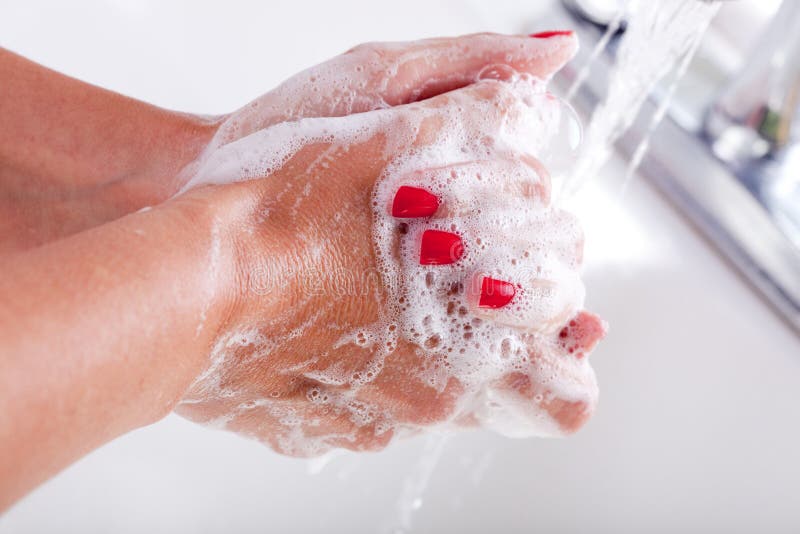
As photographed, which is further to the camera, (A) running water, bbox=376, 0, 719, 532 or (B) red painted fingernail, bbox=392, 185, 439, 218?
(A) running water, bbox=376, 0, 719, 532

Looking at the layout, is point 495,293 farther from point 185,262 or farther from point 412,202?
point 185,262

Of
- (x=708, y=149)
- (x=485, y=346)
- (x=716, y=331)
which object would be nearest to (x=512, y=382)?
(x=485, y=346)

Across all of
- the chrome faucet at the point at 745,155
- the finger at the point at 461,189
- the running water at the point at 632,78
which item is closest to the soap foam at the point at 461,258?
the finger at the point at 461,189

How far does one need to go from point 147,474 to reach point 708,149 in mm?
884

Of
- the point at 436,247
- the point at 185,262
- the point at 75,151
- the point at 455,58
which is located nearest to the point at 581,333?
the point at 436,247

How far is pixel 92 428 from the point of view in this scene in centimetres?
46

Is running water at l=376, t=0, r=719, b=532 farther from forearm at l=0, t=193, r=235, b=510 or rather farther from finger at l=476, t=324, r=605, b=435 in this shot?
forearm at l=0, t=193, r=235, b=510

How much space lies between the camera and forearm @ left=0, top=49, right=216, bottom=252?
75cm

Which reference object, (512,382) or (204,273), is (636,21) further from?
(204,273)

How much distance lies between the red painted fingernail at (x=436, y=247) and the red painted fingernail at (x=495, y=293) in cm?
4

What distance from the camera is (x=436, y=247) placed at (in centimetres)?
67

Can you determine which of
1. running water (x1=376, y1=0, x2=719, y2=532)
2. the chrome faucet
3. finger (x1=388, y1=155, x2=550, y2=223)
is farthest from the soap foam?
the chrome faucet

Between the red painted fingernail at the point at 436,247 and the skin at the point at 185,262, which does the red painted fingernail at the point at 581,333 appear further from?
the red painted fingernail at the point at 436,247

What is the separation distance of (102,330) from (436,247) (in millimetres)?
304
